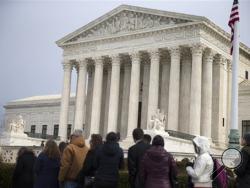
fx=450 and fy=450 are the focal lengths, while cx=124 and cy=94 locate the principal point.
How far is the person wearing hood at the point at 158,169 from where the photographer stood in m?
9.11

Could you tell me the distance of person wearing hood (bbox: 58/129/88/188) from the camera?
10164mm

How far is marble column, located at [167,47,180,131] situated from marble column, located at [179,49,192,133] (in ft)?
6.33

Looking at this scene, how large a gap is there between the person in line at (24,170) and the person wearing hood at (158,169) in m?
3.44

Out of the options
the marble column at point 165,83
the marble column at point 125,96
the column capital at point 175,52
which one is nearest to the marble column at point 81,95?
the marble column at point 125,96

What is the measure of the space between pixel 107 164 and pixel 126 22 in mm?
39293

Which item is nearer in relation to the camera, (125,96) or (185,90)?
(185,90)

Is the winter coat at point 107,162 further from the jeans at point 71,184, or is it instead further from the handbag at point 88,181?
the jeans at point 71,184

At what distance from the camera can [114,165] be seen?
10234 millimetres

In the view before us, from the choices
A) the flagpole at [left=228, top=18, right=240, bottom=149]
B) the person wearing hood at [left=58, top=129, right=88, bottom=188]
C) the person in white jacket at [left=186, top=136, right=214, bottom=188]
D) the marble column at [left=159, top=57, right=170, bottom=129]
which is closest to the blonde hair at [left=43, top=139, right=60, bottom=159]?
the person wearing hood at [left=58, top=129, right=88, bottom=188]

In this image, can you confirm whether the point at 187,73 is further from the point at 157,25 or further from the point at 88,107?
the point at 88,107

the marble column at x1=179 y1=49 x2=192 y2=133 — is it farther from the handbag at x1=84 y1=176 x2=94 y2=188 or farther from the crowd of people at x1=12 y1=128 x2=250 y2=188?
the handbag at x1=84 y1=176 x2=94 y2=188

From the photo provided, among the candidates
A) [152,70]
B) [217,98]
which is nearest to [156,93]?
[152,70]

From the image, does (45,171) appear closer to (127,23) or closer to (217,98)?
(217,98)

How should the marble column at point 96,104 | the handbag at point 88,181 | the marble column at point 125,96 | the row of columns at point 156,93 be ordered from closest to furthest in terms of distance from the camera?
the handbag at point 88,181 < the row of columns at point 156,93 < the marble column at point 96,104 < the marble column at point 125,96
